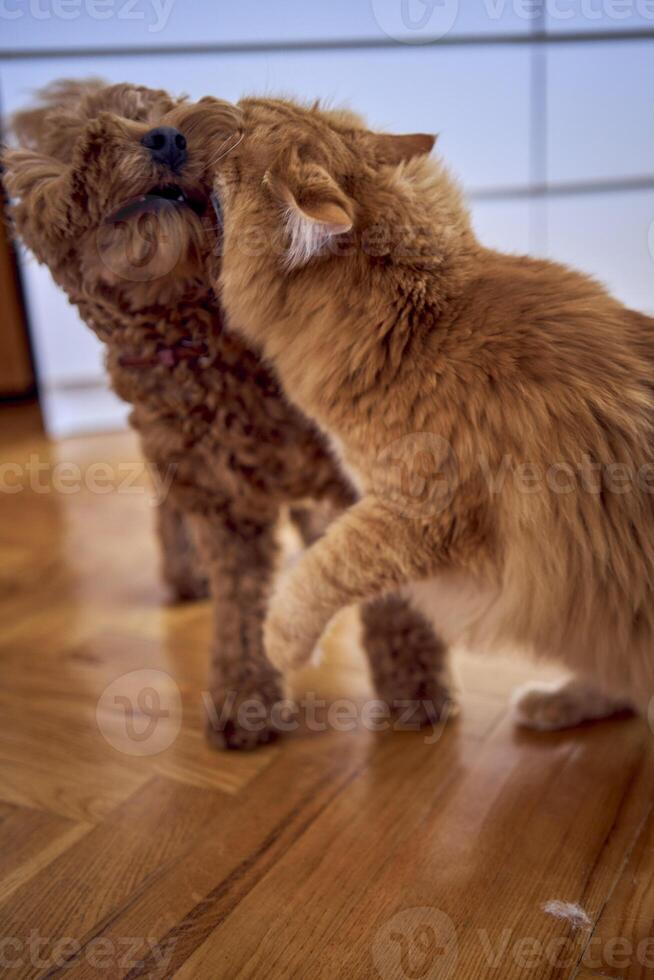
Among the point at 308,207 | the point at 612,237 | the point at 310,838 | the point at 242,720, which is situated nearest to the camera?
the point at 308,207

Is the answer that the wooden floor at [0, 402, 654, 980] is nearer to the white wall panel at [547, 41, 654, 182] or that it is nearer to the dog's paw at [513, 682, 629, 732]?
the dog's paw at [513, 682, 629, 732]

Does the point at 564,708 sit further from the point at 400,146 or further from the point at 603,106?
the point at 603,106

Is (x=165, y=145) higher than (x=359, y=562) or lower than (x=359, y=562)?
higher

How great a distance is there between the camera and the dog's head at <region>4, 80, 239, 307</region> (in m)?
0.77

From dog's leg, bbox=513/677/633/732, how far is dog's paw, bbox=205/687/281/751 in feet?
1.05

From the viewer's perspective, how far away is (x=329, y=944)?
0.69m

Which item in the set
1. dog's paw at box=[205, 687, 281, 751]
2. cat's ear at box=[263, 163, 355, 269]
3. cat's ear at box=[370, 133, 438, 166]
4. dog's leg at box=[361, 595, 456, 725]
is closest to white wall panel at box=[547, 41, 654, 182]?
cat's ear at box=[370, 133, 438, 166]

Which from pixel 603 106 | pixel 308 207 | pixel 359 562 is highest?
pixel 603 106

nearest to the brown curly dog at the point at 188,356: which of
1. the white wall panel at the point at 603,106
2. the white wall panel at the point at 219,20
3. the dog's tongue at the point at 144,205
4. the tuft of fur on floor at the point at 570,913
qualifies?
the dog's tongue at the point at 144,205

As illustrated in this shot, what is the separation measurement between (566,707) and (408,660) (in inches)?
8.1

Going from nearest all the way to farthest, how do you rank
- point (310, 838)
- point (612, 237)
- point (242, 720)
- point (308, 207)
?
point (308, 207) < point (310, 838) < point (242, 720) < point (612, 237)

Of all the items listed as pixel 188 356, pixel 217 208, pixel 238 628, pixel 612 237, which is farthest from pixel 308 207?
pixel 612 237

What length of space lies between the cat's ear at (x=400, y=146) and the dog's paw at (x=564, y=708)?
662 millimetres

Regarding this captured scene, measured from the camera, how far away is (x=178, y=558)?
4.54 ft
